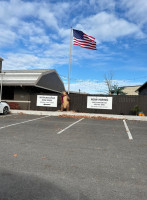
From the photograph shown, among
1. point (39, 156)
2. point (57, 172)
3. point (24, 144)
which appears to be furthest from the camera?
point (24, 144)

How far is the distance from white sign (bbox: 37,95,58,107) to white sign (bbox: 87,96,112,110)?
348cm

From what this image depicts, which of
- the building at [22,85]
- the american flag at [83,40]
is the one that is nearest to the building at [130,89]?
the building at [22,85]

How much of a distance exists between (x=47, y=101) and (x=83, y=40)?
22.8 feet

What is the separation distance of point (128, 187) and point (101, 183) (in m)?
0.48

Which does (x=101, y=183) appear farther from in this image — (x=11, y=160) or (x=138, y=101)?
(x=138, y=101)

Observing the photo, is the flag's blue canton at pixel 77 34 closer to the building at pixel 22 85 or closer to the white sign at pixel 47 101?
the white sign at pixel 47 101

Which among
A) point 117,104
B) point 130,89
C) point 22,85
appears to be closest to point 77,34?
point 117,104

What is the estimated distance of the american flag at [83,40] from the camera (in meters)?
15.9

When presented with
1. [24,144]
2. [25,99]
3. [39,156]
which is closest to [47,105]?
[25,99]

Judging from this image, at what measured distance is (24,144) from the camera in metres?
5.64

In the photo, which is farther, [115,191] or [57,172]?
[57,172]

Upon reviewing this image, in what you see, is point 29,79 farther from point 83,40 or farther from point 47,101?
point 83,40

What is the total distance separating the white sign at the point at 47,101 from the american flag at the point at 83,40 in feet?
18.8

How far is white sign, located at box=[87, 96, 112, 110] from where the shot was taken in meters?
16.1
